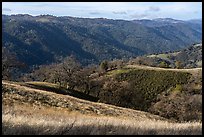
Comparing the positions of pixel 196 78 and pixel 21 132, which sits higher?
pixel 21 132

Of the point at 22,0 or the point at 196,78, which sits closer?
the point at 22,0

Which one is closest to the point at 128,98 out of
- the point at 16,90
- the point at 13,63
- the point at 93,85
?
the point at 93,85

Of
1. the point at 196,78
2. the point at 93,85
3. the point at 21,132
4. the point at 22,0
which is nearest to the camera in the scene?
the point at 21,132

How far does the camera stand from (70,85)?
241 ft

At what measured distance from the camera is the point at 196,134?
23.4 ft

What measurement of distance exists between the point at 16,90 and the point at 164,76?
9094 cm

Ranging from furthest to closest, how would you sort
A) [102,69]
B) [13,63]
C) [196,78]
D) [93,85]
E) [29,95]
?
[102,69] → [196,78] → [93,85] → [13,63] → [29,95]

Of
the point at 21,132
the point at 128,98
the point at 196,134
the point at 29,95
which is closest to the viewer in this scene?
the point at 21,132

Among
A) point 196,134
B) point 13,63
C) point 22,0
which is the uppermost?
point 22,0

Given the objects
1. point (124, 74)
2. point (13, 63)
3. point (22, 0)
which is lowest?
point (124, 74)

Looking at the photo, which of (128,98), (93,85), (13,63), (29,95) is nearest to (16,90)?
(29,95)

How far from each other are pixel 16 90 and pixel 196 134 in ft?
68.0

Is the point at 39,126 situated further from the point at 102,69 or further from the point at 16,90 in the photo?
the point at 102,69

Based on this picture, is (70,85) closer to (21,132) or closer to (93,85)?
(93,85)
